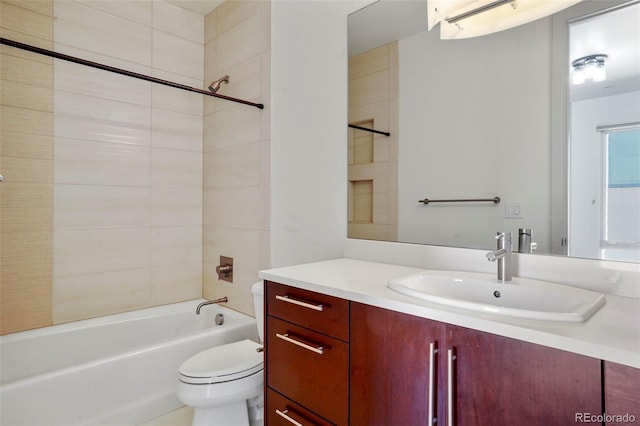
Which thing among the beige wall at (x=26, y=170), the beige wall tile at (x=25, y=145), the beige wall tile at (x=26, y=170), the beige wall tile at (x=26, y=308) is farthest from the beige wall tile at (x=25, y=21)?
the beige wall tile at (x=26, y=308)

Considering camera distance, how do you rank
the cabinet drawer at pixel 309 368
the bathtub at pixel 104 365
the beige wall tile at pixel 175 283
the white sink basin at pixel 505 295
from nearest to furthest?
the white sink basin at pixel 505 295
the cabinet drawer at pixel 309 368
the bathtub at pixel 104 365
the beige wall tile at pixel 175 283

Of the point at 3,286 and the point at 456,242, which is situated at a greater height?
the point at 456,242

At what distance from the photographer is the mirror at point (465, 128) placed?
112cm

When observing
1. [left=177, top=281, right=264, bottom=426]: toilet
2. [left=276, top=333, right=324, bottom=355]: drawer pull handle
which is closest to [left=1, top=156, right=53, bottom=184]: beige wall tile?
[left=177, top=281, right=264, bottom=426]: toilet

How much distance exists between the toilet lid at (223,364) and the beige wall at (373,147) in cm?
78

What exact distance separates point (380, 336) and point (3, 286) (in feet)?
6.98

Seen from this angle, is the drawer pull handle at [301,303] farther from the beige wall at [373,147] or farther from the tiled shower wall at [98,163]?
the tiled shower wall at [98,163]

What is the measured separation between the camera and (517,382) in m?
0.73

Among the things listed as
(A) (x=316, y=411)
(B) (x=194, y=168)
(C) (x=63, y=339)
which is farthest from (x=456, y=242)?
(C) (x=63, y=339)

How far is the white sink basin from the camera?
79cm

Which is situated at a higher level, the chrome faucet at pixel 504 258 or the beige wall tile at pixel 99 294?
the chrome faucet at pixel 504 258

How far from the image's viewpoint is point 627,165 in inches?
39.6

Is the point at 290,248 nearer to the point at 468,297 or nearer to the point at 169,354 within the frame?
the point at 169,354

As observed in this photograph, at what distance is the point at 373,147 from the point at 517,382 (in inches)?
45.6
